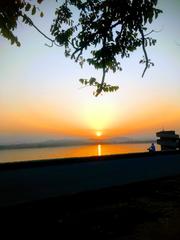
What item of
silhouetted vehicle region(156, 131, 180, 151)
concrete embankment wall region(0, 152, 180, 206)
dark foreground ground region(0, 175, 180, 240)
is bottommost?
dark foreground ground region(0, 175, 180, 240)

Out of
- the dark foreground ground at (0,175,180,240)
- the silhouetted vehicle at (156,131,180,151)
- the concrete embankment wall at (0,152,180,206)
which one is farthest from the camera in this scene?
the silhouetted vehicle at (156,131,180,151)

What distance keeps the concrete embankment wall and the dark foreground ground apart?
0.33m

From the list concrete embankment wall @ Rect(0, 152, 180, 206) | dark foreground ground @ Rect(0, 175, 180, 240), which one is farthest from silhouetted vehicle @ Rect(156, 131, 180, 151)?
dark foreground ground @ Rect(0, 175, 180, 240)

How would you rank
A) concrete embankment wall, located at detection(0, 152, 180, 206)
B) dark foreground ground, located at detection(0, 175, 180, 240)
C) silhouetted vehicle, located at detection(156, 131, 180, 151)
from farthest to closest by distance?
1. silhouetted vehicle, located at detection(156, 131, 180, 151)
2. concrete embankment wall, located at detection(0, 152, 180, 206)
3. dark foreground ground, located at detection(0, 175, 180, 240)

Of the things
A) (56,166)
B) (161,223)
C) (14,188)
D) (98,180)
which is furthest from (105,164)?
(161,223)

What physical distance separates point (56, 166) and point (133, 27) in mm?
5741

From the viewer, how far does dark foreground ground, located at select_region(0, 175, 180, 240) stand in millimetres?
6828

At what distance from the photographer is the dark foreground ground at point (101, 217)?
6.83 meters

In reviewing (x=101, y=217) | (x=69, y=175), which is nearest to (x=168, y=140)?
(x=69, y=175)

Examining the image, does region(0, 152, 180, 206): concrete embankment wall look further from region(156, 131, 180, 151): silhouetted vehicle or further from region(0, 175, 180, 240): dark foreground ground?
region(156, 131, 180, 151): silhouetted vehicle

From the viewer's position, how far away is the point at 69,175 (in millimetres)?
11203

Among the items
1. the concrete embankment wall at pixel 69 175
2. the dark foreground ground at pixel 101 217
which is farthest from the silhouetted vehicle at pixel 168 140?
the dark foreground ground at pixel 101 217

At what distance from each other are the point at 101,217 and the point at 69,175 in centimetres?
319

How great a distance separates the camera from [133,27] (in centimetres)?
698
